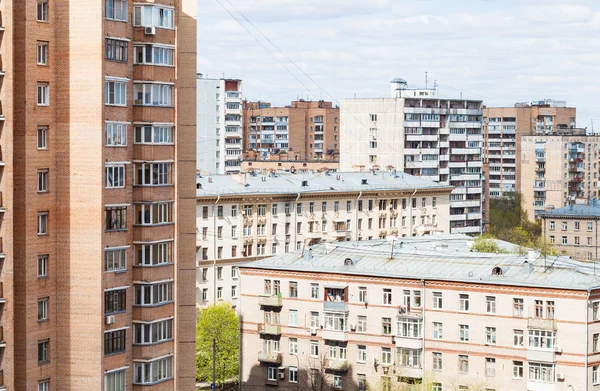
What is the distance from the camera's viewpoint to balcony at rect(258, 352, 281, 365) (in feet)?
246

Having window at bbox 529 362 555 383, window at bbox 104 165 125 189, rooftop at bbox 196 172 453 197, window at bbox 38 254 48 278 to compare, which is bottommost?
window at bbox 529 362 555 383

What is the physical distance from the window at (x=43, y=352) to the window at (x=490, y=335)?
28122mm

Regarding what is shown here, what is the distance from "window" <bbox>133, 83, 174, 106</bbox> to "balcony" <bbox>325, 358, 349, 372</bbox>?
27.1m

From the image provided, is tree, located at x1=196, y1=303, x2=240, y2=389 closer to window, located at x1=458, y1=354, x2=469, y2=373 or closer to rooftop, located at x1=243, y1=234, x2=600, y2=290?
rooftop, located at x1=243, y1=234, x2=600, y2=290

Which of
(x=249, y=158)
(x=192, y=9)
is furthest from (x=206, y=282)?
(x=249, y=158)

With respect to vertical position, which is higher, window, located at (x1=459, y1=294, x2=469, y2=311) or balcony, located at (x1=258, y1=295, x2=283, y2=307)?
window, located at (x1=459, y1=294, x2=469, y2=311)

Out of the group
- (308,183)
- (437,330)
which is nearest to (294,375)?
(437,330)

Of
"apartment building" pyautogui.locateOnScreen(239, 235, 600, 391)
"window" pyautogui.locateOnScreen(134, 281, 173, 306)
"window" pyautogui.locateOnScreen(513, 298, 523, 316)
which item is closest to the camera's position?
"window" pyautogui.locateOnScreen(134, 281, 173, 306)

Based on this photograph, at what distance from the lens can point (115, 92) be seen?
4722cm

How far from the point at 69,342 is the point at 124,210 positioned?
466cm

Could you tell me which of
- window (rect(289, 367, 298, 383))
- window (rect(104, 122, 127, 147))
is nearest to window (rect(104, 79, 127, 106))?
window (rect(104, 122, 127, 147))

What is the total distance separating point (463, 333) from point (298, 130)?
124583 mm

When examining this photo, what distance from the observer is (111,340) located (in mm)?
47469

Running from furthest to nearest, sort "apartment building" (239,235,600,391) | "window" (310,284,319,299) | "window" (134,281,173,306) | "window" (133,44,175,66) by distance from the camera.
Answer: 1. "window" (310,284,319,299)
2. "apartment building" (239,235,600,391)
3. "window" (134,281,173,306)
4. "window" (133,44,175,66)
